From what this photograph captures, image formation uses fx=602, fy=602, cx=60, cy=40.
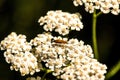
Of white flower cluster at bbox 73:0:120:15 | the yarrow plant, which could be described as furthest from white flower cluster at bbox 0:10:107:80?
white flower cluster at bbox 73:0:120:15

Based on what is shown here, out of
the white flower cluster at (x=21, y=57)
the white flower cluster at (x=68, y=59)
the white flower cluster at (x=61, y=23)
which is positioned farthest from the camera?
the white flower cluster at (x=61, y=23)

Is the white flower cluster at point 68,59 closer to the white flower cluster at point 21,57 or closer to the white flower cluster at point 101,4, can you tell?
the white flower cluster at point 21,57

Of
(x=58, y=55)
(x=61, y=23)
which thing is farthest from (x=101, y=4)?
(x=58, y=55)

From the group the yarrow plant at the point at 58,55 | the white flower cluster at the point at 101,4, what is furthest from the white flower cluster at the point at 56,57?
the white flower cluster at the point at 101,4

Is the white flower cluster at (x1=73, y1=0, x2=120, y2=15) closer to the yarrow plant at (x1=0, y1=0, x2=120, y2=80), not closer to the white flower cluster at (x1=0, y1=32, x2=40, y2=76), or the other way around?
the yarrow plant at (x1=0, y1=0, x2=120, y2=80)

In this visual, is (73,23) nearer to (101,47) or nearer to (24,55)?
(24,55)

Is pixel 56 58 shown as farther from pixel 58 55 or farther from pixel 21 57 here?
pixel 21 57

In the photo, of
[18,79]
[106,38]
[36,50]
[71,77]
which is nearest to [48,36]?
[36,50]
